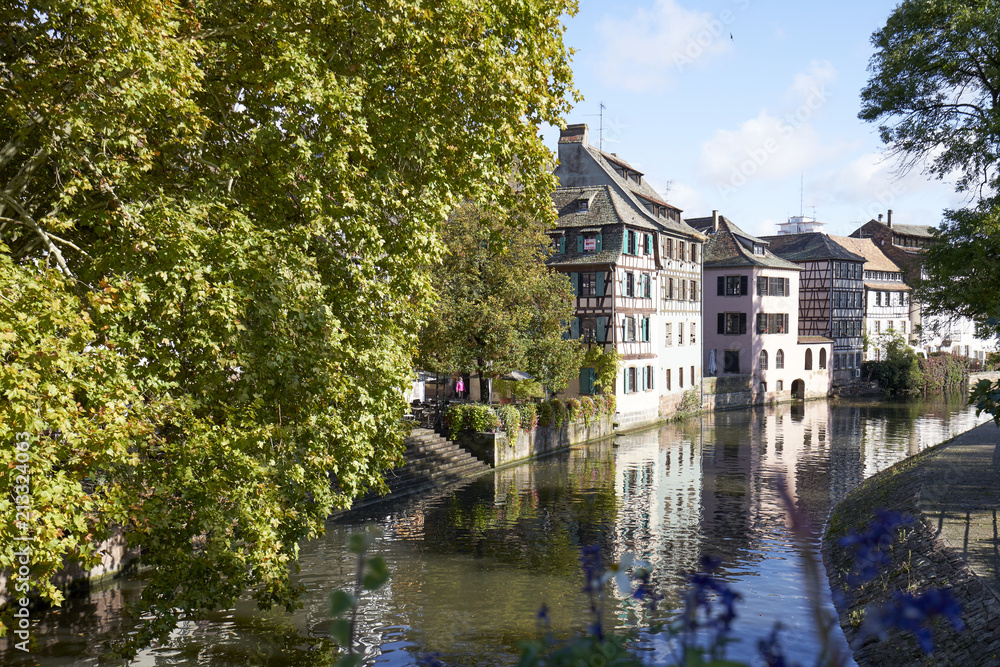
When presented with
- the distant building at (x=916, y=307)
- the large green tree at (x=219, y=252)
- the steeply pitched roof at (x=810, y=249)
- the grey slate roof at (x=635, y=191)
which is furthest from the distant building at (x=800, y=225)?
the large green tree at (x=219, y=252)

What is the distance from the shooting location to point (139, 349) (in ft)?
32.3

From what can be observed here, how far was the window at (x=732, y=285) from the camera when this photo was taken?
2279 inches

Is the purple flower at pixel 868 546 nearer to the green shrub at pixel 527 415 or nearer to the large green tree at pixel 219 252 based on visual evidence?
the large green tree at pixel 219 252

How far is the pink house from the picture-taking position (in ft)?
189

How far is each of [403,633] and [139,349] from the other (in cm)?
718

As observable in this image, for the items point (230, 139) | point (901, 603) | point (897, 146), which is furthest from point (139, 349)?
point (897, 146)

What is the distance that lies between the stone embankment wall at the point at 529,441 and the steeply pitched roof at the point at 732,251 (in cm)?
2217

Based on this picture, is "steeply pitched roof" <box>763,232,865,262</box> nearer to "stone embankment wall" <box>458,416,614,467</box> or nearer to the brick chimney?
the brick chimney

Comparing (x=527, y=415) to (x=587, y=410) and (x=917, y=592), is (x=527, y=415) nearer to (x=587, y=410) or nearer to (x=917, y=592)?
(x=587, y=410)

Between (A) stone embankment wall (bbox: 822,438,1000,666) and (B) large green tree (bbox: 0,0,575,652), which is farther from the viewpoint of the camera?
(A) stone embankment wall (bbox: 822,438,1000,666)

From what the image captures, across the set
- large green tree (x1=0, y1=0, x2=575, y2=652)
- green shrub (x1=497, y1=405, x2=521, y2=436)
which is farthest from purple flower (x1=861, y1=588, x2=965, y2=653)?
green shrub (x1=497, y1=405, x2=521, y2=436)

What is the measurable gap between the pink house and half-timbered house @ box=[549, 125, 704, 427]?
5.48 meters

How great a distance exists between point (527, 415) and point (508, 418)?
61.6 inches

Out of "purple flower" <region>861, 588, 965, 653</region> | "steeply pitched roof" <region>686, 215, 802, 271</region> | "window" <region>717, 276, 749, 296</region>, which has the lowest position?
"purple flower" <region>861, 588, 965, 653</region>
